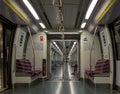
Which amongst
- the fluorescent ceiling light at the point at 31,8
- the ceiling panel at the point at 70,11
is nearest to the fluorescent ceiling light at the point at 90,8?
the ceiling panel at the point at 70,11

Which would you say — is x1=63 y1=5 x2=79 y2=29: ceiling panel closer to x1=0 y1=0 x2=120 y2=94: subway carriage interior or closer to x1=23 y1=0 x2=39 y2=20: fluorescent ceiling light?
x1=0 y1=0 x2=120 y2=94: subway carriage interior

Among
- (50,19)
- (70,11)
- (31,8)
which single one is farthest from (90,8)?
(50,19)

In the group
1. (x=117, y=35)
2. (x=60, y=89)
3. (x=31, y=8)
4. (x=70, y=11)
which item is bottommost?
(x=60, y=89)

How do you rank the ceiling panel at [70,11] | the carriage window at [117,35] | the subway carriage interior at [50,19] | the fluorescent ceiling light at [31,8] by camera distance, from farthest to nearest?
1. the carriage window at [117,35]
2. the ceiling panel at [70,11]
3. the subway carriage interior at [50,19]
4. the fluorescent ceiling light at [31,8]

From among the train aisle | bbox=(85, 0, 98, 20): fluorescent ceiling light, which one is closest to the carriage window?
bbox=(85, 0, 98, 20): fluorescent ceiling light

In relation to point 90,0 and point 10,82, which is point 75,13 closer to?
point 90,0

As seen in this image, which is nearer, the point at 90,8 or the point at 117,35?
the point at 90,8

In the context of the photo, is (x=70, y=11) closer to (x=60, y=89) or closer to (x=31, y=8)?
(x=31, y=8)

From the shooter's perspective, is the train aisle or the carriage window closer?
the train aisle

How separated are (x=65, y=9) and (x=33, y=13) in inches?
53.1

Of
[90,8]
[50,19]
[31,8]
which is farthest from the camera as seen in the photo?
[50,19]

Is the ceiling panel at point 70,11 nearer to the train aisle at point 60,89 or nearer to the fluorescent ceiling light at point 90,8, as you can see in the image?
the fluorescent ceiling light at point 90,8

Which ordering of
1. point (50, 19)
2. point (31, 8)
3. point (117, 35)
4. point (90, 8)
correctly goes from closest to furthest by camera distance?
point (31, 8)
point (90, 8)
point (117, 35)
point (50, 19)

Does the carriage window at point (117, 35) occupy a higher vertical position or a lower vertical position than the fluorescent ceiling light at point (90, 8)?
lower
